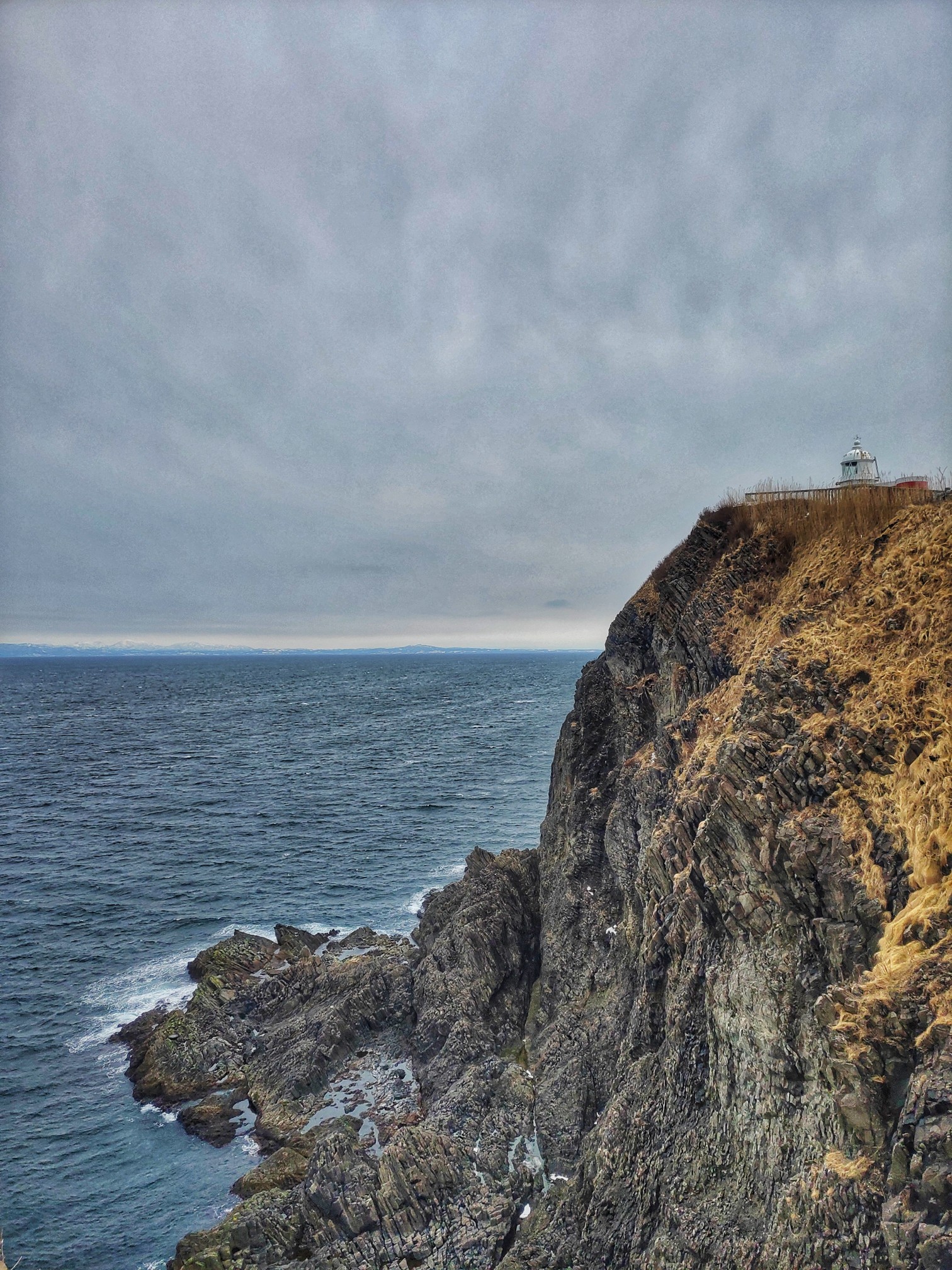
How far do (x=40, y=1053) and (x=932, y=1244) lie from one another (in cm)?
3783

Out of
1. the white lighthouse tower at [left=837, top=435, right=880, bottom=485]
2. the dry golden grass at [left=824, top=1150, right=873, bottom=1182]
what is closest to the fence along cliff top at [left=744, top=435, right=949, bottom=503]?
the white lighthouse tower at [left=837, top=435, right=880, bottom=485]

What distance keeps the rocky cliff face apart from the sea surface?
9.91 ft

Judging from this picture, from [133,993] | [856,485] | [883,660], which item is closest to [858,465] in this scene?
[856,485]

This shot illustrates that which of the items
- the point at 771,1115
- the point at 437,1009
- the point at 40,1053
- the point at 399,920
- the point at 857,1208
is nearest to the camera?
the point at 857,1208

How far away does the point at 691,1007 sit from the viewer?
1490 cm

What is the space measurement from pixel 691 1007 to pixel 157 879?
159 ft

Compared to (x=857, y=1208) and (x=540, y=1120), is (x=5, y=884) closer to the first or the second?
(x=540, y=1120)

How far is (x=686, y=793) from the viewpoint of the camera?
53.4 feet

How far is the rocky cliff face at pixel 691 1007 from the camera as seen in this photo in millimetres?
10312

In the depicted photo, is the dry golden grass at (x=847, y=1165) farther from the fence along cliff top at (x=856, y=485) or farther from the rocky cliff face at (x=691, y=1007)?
the fence along cliff top at (x=856, y=485)

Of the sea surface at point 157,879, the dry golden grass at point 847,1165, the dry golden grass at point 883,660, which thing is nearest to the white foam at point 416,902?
the sea surface at point 157,879

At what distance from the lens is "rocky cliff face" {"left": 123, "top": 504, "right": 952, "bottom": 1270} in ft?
33.8

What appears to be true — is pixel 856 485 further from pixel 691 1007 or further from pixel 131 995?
pixel 131 995

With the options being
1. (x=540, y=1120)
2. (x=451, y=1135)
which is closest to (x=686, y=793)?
(x=540, y=1120)
